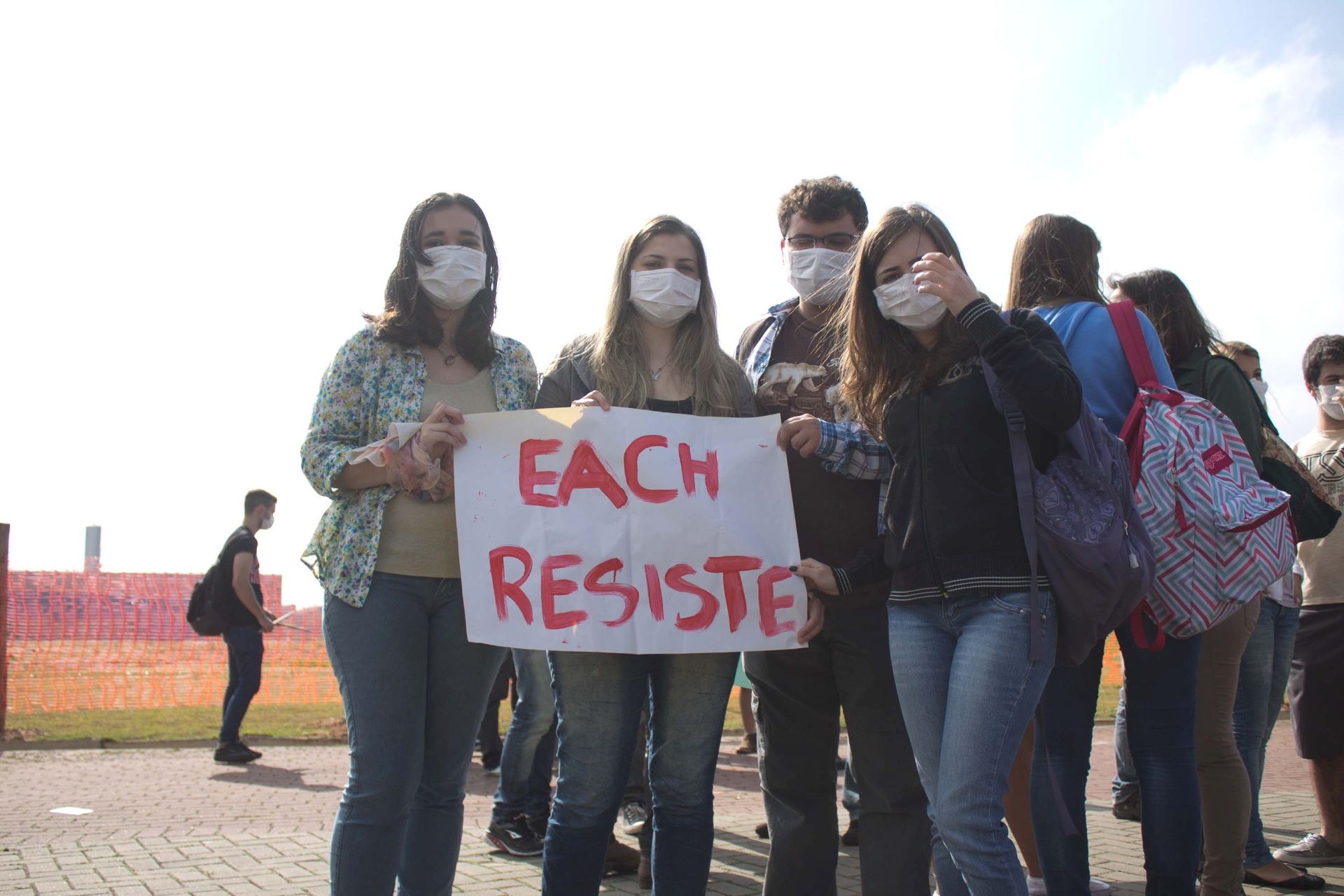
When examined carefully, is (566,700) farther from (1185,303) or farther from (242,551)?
(242,551)

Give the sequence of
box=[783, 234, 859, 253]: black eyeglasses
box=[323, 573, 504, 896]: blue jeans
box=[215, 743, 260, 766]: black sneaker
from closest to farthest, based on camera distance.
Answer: box=[323, 573, 504, 896]: blue jeans → box=[783, 234, 859, 253]: black eyeglasses → box=[215, 743, 260, 766]: black sneaker

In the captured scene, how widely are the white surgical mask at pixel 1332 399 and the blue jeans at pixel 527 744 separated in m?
4.11

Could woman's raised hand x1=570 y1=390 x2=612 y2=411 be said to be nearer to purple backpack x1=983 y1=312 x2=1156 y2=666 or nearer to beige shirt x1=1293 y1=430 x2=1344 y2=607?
purple backpack x1=983 y1=312 x2=1156 y2=666

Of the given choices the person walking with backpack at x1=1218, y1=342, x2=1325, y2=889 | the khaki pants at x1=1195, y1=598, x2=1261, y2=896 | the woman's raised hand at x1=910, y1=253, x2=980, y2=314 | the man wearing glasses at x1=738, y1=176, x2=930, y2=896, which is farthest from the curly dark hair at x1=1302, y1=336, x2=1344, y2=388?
the woman's raised hand at x1=910, y1=253, x2=980, y2=314

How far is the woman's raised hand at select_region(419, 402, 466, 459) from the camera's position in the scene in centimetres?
302

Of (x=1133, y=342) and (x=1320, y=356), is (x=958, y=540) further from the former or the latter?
(x=1320, y=356)

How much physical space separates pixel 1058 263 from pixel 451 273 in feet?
6.54

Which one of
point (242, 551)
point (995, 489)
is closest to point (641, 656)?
point (995, 489)

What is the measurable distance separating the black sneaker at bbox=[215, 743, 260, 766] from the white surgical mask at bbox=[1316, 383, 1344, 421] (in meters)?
8.28

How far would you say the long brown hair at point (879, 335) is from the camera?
9.70 ft

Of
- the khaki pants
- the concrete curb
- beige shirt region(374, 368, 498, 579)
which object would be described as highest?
beige shirt region(374, 368, 498, 579)

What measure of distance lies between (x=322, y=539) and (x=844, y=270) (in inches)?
72.9

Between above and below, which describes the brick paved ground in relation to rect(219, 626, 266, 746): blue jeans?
below

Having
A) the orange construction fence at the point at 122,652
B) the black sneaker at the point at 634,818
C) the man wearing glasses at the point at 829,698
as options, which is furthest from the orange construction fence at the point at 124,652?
the man wearing glasses at the point at 829,698
